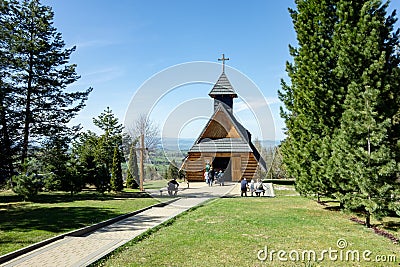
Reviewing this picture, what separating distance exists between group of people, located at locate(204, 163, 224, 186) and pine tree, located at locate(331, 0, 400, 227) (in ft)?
48.5

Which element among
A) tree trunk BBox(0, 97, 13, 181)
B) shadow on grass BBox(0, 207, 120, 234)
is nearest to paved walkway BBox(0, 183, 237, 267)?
shadow on grass BBox(0, 207, 120, 234)

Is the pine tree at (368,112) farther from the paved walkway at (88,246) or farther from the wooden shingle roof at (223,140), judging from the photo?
the wooden shingle roof at (223,140)

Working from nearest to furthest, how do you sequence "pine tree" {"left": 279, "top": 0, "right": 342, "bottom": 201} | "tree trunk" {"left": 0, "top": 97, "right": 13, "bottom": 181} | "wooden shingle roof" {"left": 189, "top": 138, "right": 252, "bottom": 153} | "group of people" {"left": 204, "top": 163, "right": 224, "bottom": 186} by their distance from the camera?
"pine tree" {"left": 279, "top": 0, "right": 342, "bottom": 201} < "tree trunk" {"left": 0, "top": 97, "right": 13, "bottom": 181} < "group of people" {"left": 204, "top": 163, "right": 224, "bottom": 186} < "wooden shingle roof" {"left": 189, "top": 138, "right": 252, "bottom": 153}

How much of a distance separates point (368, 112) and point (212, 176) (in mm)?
18712

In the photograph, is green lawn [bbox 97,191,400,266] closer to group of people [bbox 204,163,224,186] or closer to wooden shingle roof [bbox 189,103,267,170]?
group of people [bbox 204,163,224,186]

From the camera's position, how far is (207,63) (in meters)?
15.6

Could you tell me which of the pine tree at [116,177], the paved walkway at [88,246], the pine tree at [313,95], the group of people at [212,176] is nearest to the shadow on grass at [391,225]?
the pine tree at [313,95]

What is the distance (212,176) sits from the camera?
26.3 metres

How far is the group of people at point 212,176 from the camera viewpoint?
24.5 metres

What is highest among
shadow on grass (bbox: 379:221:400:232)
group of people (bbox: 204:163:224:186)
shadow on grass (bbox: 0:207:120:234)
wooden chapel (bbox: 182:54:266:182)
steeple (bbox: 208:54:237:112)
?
steeple (bbox: 208:54:237:112)

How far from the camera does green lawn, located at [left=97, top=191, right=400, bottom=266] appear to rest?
598 centimetres

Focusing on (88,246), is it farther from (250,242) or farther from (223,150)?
(223,150)

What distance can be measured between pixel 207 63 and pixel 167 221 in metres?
8.73

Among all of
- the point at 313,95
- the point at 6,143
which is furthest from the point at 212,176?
the point at 313,95
